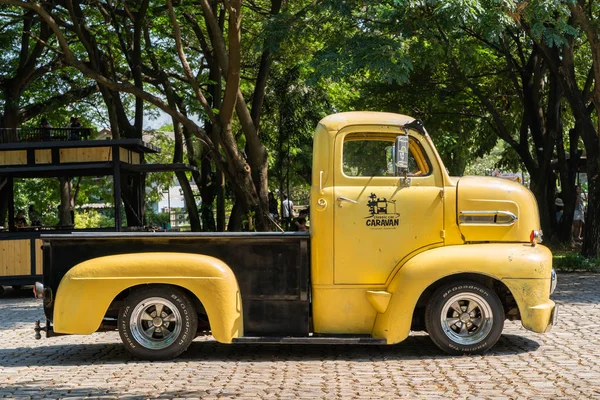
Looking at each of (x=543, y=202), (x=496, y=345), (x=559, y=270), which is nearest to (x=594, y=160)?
(x=559, y=270)

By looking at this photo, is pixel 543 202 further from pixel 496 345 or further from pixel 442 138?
pixel 496 345

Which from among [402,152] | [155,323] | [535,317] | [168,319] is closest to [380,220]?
[402,152]

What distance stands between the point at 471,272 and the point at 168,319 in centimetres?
→ 306

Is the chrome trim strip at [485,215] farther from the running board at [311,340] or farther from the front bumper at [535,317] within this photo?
the running board at [311,340]

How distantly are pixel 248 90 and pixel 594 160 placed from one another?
538 inches

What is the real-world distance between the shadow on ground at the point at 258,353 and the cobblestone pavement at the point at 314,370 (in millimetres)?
10

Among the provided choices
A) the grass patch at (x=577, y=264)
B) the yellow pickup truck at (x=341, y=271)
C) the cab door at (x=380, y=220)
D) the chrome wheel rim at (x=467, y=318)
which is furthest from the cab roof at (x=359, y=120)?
the grass patch at (x=577, y=264)

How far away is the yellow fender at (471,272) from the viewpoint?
8297 mm

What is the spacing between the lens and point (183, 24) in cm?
2480

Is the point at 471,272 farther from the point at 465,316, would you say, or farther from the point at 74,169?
the point at 74,169

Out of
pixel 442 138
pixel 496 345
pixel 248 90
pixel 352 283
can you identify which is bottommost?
pixel 496 345

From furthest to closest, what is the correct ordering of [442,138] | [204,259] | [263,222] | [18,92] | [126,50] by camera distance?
1. [442,138]
2. [18,92]
3. [126,50]
4. [263,222]
5. [204,259]

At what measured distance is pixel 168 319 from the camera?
28.2ft

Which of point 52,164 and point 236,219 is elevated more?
point 52,164
